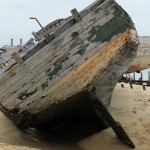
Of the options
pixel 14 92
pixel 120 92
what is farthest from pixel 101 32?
pixel 120 92

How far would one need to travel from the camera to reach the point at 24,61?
670cm

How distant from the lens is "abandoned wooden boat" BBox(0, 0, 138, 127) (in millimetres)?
6234

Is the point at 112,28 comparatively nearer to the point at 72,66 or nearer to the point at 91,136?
the point at 72,66

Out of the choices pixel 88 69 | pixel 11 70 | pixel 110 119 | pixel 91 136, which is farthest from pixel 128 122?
pixel 11 70

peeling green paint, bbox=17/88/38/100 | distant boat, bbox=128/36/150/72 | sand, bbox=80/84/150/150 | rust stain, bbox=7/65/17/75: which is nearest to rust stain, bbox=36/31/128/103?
peeling green paint, bbox=17/88/38/100

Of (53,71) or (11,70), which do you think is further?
(11,70)

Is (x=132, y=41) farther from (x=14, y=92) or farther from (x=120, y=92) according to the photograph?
(x=120, y=92)

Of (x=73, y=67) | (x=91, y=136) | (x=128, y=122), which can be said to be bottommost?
(x=128, y=122)

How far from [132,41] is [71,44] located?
3.16 ft

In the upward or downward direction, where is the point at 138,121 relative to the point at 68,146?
downward

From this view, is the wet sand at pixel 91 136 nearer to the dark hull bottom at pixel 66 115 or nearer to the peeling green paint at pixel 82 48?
the dark hull bottom at pixel 66 115

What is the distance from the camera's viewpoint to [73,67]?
20.9 ft

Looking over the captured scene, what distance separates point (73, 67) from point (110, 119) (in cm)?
99

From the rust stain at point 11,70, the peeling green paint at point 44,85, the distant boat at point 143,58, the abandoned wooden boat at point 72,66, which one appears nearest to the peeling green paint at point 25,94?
the abandoned wooden boat at point 72,66
